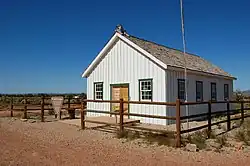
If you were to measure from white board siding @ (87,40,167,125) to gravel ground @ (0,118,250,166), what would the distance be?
524 cm

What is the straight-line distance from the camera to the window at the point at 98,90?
18062 mm

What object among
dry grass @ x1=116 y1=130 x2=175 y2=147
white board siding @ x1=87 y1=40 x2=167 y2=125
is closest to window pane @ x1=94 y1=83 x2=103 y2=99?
white board siding @ x1=87 y1=40 x2=167 y2=125

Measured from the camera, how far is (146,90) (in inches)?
602

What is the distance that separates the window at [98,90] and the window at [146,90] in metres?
3.51

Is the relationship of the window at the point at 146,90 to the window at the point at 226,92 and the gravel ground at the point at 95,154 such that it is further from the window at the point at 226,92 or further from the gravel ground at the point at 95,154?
the window at the point at 226,92

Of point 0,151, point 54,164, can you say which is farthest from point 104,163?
point 0,151

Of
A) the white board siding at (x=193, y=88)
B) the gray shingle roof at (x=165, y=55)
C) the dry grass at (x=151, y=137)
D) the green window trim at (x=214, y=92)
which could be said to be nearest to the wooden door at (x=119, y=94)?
the gray shingle roof at (x=165, y=55)

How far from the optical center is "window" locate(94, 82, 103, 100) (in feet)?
59.3

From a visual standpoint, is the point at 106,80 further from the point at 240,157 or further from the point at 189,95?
the point at 240,157

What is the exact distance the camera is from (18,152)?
7.96 metres

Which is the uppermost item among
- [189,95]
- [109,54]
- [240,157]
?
[109,54]

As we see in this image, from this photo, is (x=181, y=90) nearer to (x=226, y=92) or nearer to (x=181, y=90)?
(x=181, y=90)

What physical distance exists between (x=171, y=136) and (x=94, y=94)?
949 cm

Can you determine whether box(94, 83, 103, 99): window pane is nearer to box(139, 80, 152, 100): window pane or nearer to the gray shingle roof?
box(139, 80, 152, 100): window pane
